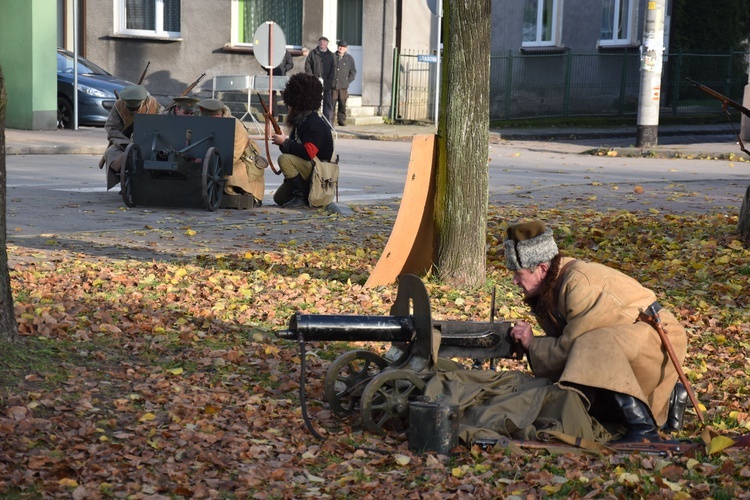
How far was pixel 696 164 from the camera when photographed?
19484mm

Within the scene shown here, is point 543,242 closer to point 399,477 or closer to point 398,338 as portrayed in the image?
point 398,338

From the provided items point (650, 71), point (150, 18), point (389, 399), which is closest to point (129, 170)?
point (389, 399)

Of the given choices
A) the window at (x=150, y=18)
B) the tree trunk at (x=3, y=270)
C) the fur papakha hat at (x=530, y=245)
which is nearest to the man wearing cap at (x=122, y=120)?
the tree trunk at (x=3, y=270)

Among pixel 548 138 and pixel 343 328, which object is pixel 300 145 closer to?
pixel 343 328

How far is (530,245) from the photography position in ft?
16.8

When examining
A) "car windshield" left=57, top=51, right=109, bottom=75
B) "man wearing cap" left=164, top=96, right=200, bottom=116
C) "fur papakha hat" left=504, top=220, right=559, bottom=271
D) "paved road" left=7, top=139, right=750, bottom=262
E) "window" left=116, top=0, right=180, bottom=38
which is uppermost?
"window" left=116, top=0, right=180, bottom=38

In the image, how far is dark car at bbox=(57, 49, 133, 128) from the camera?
2333 cm

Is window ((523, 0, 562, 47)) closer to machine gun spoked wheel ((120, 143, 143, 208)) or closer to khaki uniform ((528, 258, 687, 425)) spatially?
machine gun spoked wheel ((120, 143, 143, 208))

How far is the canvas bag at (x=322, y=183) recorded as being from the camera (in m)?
12.6

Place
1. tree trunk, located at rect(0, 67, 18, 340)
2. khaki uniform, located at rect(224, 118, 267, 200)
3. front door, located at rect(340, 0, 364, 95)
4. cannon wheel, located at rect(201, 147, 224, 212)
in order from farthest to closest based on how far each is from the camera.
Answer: front door, located at rect(340, 0, 364, 95) < khaki uniform, located at rect(224, 118, 267, 200) < cannon wheel, located at rect(201, 147, 224, 212) < tree trunk, located at rect(0, 67, 18, 340)

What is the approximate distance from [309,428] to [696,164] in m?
15.7

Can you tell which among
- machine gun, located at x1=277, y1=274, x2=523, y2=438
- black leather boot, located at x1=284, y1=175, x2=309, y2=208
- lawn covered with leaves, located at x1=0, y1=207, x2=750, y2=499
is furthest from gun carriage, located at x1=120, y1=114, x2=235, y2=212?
machine gun, located at x1=277, y1=274, x2=523, y2=438

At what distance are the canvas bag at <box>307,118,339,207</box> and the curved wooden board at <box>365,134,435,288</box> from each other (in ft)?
14.6

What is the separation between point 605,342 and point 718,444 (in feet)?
2.06
